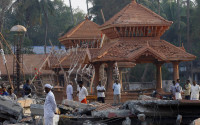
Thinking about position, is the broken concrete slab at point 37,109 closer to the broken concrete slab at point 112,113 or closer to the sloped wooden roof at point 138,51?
the broken concrete slab at point 112,113

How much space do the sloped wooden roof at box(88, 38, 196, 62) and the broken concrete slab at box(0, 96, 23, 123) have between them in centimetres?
893

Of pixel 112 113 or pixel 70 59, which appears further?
pixel 70 59

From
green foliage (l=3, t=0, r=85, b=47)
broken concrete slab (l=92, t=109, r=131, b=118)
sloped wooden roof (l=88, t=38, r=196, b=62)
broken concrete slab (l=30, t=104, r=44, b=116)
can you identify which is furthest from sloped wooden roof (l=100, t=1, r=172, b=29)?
green foliage (l=3, t=0, r=85, b=47)

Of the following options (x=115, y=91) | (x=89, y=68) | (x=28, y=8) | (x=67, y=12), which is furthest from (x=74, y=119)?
(x=67, y=12)

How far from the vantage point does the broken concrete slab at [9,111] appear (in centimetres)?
1484

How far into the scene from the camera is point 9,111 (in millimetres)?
14836

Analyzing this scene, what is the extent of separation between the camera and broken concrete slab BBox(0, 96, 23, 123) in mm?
14836

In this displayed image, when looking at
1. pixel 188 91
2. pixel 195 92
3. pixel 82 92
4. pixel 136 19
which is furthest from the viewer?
pixel 136 19

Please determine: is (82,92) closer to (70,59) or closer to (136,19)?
(136,19)

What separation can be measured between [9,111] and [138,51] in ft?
34.3

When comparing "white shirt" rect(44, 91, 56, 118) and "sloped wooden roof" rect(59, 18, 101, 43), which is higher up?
"sloped wooden roof" rect(59, 18, 101, 43)

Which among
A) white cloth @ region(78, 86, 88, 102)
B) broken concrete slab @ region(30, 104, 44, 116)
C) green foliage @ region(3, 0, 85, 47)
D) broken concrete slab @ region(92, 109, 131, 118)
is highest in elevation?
green foliage @ region(3, 0, 85, 47)

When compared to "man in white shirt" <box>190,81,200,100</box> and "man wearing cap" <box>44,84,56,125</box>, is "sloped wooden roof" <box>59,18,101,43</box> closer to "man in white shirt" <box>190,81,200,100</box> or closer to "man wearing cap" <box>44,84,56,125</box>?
"man in white shirt" <box>190,81,200,100</box>

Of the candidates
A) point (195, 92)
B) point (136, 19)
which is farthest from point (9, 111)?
point (136, 19)
